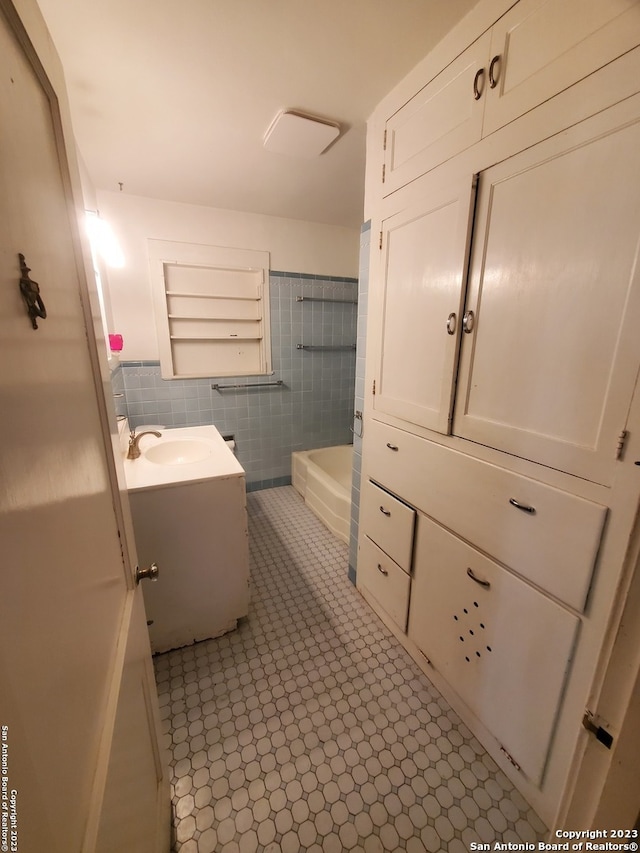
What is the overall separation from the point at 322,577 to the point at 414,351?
4.80 ft

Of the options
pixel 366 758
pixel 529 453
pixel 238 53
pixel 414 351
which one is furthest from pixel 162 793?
pixel 238 53

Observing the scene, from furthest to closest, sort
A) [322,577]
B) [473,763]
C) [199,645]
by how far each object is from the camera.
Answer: [322,577] < [199,645] < [473,763]

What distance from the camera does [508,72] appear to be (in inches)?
34.8

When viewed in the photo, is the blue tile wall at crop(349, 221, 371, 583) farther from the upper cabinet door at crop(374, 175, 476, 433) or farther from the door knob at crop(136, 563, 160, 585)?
the door knob at crop(136, 563, 160, 585)

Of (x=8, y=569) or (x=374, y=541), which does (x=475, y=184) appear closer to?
(x=8, y=569)

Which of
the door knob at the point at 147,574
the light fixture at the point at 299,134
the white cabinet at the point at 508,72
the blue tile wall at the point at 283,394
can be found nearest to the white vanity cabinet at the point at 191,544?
Answer: the door knob at the point at 147,574

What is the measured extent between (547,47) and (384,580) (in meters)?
1.88

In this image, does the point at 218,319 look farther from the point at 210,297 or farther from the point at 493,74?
the point at 493,74

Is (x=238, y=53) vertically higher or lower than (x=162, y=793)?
higher

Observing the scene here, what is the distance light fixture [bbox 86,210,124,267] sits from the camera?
6.06 ft

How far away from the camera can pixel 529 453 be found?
0.91 meters

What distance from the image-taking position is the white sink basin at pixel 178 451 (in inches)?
70.9

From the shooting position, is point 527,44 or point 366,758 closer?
point 527,44

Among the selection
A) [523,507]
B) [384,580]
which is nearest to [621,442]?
[523,507]
